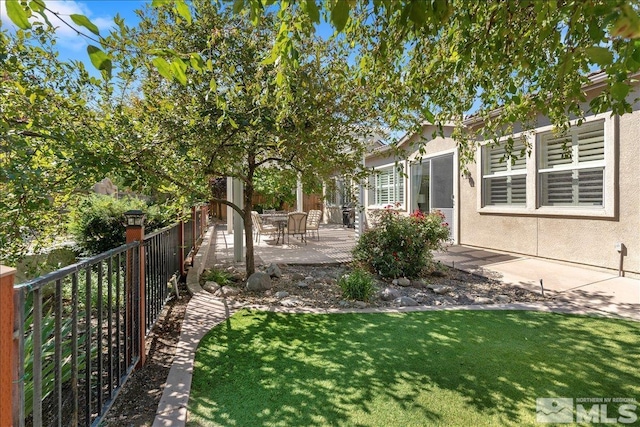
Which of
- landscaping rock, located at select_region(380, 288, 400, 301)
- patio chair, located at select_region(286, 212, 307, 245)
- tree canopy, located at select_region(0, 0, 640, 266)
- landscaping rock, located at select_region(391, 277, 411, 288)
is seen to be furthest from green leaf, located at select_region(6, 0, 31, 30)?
patio chair, located at select_region(286, 212, 307, 245)

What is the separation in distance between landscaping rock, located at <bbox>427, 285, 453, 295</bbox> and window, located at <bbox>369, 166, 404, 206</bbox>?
6.75 meters

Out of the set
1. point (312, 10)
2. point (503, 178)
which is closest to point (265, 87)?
point (312, 10)

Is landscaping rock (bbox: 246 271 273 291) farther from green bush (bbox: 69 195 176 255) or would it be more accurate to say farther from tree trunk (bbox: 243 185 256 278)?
green bush (bbox: 69 195 176 255)

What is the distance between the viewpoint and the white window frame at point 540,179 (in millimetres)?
5941

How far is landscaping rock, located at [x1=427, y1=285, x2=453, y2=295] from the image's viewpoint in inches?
216

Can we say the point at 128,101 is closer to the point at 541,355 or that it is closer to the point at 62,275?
the point at 62,275

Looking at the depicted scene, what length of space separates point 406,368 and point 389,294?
223cm

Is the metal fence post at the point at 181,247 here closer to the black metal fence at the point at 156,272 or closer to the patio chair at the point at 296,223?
the black metal fence at the point at 156,272

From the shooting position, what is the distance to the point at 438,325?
4.04 meters

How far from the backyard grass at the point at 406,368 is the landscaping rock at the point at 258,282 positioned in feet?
3.80

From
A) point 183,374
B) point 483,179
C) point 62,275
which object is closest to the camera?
point 62,275

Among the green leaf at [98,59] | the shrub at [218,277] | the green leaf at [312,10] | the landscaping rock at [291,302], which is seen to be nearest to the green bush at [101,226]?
the shrub at [218,277]

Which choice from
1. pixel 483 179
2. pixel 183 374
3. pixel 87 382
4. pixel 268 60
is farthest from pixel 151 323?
pixel 483 179

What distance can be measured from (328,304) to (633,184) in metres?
5.40
